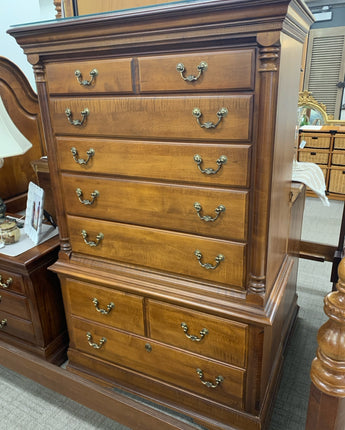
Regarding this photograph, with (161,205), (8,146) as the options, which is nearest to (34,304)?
(8,146)

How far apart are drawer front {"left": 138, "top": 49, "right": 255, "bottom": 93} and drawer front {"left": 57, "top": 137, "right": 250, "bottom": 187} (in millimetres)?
170

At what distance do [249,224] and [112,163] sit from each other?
0.52m

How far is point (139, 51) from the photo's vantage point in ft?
3.62

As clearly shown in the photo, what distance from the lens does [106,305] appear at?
4.89 feet

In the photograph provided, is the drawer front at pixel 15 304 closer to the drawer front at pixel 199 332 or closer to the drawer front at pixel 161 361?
the drawer front at pixel 161 361

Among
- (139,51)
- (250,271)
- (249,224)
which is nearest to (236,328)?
(250,271)

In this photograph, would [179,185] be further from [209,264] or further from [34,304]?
[34,304]

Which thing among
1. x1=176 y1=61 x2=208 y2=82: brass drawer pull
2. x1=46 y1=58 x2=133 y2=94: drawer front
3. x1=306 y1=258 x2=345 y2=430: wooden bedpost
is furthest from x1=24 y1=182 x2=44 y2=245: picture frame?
x1=306 y1=258 x2=345 y2=430: wooden bedpost

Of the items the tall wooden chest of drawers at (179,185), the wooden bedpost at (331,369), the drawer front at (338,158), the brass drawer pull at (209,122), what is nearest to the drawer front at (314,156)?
the drawer front at (338,158)

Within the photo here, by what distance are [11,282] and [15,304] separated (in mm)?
123

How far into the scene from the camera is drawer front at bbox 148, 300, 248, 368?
1257 mm

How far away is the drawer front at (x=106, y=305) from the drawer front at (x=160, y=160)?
49cm

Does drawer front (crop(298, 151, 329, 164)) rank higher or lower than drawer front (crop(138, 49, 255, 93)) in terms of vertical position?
lower

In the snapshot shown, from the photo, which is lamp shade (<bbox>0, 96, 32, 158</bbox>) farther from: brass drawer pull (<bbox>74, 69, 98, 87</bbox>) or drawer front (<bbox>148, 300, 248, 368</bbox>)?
drawer front (<bbox>148, 300, 248, 368</bbox>)
